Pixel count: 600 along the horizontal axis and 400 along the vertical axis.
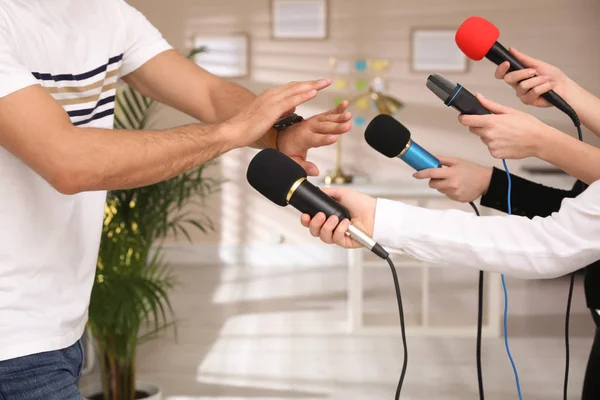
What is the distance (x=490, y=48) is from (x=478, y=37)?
3 cm

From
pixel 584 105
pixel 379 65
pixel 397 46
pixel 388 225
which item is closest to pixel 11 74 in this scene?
pixel 388 225

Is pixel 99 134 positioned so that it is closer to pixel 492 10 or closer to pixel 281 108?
pixel 281 108

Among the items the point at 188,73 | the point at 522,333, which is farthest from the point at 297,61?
the point at 188,73

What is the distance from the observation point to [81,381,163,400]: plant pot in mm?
3254

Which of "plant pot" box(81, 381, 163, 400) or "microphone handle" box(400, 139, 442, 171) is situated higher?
"microphone handle" box(400, 139, 442, 171)

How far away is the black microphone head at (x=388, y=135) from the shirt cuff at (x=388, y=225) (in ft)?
0.92

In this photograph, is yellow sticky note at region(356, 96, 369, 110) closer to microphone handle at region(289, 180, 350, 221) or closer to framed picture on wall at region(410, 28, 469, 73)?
framed picture on wall at region(410, 28, 469, 73)

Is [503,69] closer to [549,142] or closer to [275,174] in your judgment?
[549,142]

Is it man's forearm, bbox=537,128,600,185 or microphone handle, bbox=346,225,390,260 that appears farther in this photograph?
man's forearm, bbox=537,128,600,185

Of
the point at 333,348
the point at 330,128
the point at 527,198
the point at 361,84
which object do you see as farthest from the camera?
the point at 361,84

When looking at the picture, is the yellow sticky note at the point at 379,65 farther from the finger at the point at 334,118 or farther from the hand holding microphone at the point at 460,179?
the finger at the point at 334,118

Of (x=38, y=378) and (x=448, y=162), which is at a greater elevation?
(x=448, y=162)

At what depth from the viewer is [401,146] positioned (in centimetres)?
162

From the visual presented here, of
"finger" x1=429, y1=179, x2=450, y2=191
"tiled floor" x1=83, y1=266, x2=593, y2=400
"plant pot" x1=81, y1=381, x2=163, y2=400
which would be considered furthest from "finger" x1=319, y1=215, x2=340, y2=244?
"tiled floor" x1=83, y1=266, x2=593, y2=400
